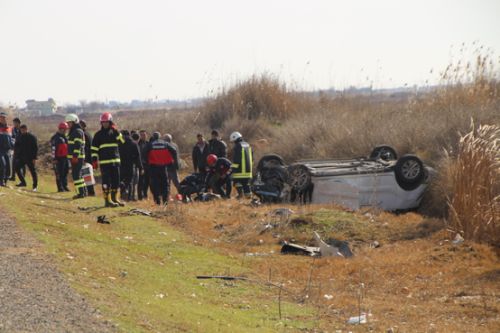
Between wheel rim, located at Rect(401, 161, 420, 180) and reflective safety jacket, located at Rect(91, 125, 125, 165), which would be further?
wheel rim, located at Rect(401, 161, 420, 180)

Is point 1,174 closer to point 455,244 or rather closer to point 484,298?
point 455,244

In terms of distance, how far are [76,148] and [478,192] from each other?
935 centimetres

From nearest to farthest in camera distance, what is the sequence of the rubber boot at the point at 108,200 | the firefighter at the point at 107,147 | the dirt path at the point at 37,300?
the dirt path at the point at 37,300 → the firefighter at the point at 107,147 → the rubber boot at the point at 108,200

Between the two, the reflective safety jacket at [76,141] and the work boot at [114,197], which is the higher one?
the reflective safety jacket at [76,141]

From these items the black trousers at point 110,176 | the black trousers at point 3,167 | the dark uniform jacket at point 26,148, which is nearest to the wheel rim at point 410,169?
the black trousers at point 110,176

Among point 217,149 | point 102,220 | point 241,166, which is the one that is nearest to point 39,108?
point 217,149

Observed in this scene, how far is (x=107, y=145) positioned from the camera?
15672 millimetres

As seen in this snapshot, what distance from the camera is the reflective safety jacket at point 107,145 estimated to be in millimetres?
15688

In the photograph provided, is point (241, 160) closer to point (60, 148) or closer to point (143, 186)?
point (143, 186)

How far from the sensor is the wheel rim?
1878 cm

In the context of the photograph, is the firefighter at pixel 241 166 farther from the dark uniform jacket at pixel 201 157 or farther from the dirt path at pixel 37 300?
the dirt path at pixel 37 300

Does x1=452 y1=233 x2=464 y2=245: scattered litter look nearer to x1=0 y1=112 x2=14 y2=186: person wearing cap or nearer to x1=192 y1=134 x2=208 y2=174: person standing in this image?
x1=192 y1=134 x2=208 y2=174: person standing

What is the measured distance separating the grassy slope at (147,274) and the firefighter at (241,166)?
4273 mm

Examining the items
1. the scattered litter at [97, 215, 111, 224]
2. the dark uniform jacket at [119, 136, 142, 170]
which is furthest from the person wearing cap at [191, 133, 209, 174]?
the scattered litter at [97, 215, 111, 224]
